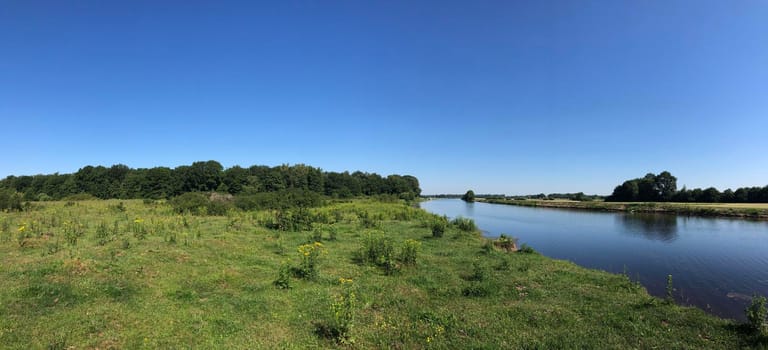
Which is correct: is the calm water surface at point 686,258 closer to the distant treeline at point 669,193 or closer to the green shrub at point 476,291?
the green shrub at point 476,291

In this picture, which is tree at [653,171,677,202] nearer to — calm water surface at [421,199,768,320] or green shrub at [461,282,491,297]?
calm water surface at [421,199,768,320]

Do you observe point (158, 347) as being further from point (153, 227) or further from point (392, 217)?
point (392, 217)

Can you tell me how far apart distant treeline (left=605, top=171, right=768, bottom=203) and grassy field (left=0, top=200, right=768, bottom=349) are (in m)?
99.9

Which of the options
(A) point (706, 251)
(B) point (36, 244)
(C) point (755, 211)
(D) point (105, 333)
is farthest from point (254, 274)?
(C) point (755, 211)

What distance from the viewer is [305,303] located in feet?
27.7

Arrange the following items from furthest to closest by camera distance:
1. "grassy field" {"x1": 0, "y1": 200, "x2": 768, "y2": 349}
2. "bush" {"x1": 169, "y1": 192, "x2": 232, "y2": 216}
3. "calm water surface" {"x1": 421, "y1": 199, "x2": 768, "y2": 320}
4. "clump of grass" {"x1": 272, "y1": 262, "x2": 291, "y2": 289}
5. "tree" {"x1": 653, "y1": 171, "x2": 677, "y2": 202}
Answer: "tree" {"x1": 653, "y1": 171, "x2": 677, "y2": 202} < "bush" {"x1": 169, "y1": 192, "x2": 232, "y2": 216} < "calm water surface" {"x1": 421, "y1": 199, "x2": 768, "y2": 320} < "clump of grass" {"x1": 272, "y1": 262, "x2": 291, "y2": 289} < "grassy field" {"x1": 0, "y1": 200, "x2": 768, "y2": 349}

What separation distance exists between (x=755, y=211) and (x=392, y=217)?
62.0 meters

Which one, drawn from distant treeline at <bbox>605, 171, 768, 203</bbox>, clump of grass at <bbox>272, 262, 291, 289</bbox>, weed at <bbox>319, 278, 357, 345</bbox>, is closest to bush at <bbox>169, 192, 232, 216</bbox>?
clump of grass at <bbox>272, 262, 291, 289</bbox>

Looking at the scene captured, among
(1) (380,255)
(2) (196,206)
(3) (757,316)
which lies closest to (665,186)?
(3) (757,316)

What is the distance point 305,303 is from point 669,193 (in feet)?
377

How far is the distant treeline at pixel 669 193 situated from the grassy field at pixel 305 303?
99911 millimetres

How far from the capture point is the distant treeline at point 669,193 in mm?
76375

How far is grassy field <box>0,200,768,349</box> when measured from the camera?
6.34m

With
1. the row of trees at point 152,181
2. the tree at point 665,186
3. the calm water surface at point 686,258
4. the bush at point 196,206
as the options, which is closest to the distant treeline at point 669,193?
the tree at point 665,186
